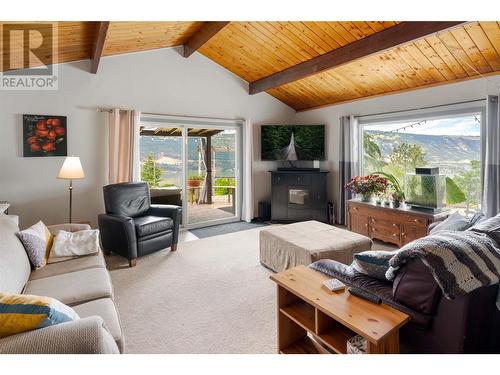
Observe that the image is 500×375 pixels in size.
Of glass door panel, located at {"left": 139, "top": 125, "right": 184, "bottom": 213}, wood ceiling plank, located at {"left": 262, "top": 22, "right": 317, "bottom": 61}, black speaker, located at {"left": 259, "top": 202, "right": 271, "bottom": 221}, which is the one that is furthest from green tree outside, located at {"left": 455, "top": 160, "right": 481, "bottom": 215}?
glass door panel, located at {"left": 139, "top": 125, "right": 184, "bottom": 213}

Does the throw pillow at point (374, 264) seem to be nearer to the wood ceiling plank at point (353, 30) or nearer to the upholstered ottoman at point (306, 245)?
the upholstered ottoman at point (306, 245)

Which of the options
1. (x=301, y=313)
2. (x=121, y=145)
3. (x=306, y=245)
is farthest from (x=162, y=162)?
(x=301, y=313)

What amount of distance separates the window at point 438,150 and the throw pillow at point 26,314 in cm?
426

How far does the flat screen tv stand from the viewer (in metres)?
5.48

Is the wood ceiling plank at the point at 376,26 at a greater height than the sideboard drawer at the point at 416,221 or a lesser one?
greater

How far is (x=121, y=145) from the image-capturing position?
426cm

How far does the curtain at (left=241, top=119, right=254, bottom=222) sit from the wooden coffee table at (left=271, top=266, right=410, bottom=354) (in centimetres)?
379

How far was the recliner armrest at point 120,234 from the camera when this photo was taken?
10.6 feet

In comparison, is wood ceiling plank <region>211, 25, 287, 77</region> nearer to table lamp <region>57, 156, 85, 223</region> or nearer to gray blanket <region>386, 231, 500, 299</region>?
table lamp <region>57, 156, 85, 223</region>

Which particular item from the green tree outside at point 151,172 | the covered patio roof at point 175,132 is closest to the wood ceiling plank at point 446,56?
the covered patio roof at point 175,132

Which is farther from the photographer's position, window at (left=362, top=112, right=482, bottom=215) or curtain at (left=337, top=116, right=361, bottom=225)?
curtain at (left=337, top=116, right=361, bottom=225)

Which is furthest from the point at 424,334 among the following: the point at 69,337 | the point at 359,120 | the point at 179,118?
the point at 179,118

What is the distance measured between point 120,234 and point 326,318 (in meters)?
2.62

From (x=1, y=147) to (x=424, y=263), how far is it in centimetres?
473
